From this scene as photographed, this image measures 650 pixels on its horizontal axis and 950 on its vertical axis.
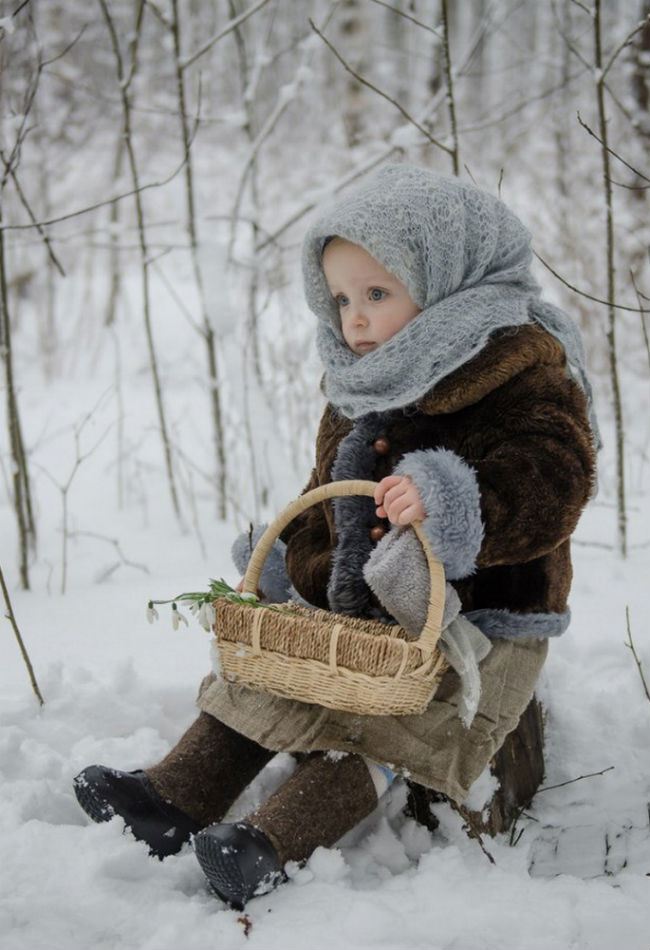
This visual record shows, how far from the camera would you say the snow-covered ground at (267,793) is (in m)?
1.31

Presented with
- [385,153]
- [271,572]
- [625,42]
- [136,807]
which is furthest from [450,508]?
[385,153]

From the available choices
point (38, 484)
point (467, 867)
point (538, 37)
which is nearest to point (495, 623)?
point (467, 867)

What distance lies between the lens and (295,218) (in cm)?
328

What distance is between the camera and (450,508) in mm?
1407

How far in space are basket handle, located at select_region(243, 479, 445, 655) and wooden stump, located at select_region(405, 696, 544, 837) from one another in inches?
17.0

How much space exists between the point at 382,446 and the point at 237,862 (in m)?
0.81

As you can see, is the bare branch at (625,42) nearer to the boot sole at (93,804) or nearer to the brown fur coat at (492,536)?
the brown fur coat at (492,536)

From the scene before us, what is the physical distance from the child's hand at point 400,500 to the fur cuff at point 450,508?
0.04 feet

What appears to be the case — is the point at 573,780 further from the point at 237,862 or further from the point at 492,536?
the point at 237,862

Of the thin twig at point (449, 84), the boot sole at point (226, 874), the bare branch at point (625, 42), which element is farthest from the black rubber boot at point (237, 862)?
the thin twig at point (449, 84)

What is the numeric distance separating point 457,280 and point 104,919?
1288 millimetres

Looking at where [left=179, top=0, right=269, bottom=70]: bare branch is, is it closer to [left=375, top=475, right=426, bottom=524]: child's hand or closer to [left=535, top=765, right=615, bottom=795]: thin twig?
[left=375, top=475, right=426, bottom=524]: child's hand

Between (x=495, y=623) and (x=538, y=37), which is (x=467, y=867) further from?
(x=538, y=37)

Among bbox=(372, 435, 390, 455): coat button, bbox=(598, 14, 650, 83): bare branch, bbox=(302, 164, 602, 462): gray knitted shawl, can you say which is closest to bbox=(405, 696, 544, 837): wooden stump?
bbox=(372, 435, 390, 455): coat button
